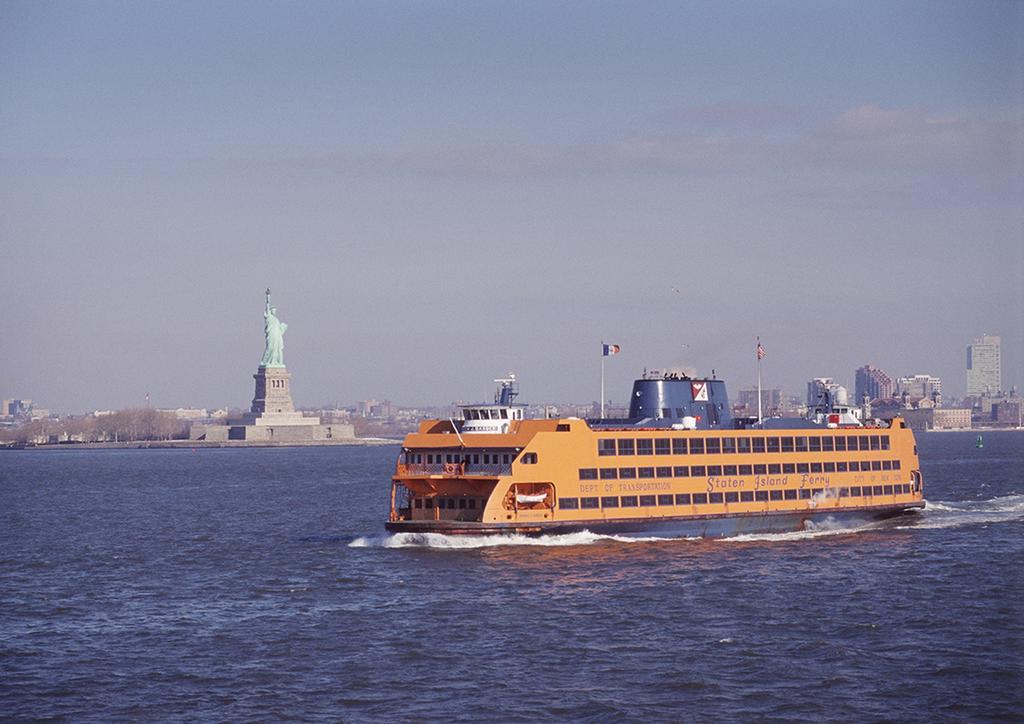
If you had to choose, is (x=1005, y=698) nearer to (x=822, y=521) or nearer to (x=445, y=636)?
(x=445, y=636)

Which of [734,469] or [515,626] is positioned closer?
[515,626]

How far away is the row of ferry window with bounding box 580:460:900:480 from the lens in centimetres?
6228

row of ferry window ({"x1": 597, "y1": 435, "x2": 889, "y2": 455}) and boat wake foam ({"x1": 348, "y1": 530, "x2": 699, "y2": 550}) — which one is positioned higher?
row of ferry window ({"x1": 597, "y1": 435, "x2": 889, "y2": 455})

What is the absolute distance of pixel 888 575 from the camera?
54.8 m

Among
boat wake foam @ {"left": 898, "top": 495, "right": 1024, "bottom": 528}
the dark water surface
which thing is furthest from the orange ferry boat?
boat wake foam @ {"left": 898, "top": 495, "right": 1024, "bottom": 528}

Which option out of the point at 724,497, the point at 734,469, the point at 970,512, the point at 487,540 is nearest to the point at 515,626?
the point at 487,540

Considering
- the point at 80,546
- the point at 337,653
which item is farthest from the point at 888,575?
the point at 80,546

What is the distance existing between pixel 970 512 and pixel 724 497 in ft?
72.7

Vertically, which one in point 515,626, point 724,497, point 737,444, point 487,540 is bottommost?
point 515,626

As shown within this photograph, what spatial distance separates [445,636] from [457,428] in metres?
21.9

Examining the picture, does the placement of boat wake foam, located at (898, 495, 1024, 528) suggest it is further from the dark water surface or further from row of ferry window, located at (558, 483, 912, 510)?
row of ferry window, located at (558, 483, 912, 510)

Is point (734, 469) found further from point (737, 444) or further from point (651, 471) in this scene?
point (651, 471)

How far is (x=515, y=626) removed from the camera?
144 feet

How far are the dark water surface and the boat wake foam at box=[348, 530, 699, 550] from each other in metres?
0.15
